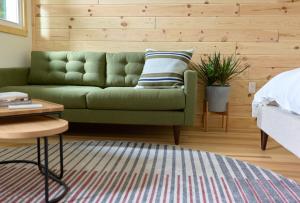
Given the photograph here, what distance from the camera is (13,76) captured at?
3.05 metres

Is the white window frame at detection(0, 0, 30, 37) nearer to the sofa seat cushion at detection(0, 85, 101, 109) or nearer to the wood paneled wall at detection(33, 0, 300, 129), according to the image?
the wood paneled wall at detection(33, 0, 300, 129)

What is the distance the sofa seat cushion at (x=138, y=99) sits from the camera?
99.4 inches

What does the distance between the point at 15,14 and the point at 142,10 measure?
1.42m

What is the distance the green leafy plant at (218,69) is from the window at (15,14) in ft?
6.31

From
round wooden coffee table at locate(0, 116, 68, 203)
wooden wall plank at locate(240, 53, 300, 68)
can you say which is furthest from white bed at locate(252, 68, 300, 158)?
round wooden coffee table at locate(0, 116, 68, 203)

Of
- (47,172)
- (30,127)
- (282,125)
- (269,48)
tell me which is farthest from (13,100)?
(269,48)

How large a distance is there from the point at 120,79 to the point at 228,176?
1.67 meters

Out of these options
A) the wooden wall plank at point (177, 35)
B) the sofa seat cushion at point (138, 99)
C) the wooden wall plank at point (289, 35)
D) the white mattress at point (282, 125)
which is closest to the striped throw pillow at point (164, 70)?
the sofa seat cushion at point (138, 99)

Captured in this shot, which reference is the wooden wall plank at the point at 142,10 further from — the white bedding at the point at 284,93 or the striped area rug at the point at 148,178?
the striped area rug at the point at 148,178

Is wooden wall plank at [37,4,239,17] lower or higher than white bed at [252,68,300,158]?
higher

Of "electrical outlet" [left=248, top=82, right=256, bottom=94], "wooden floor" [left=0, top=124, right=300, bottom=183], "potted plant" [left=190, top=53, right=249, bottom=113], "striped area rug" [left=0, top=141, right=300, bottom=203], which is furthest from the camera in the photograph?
"electrical outlet" [left=248, top=82, right=256, bottom=94]

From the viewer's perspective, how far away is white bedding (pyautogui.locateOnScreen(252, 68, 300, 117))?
186 centimetres

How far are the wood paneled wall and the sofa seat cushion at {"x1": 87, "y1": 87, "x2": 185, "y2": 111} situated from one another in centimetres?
96

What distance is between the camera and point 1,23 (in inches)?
120
